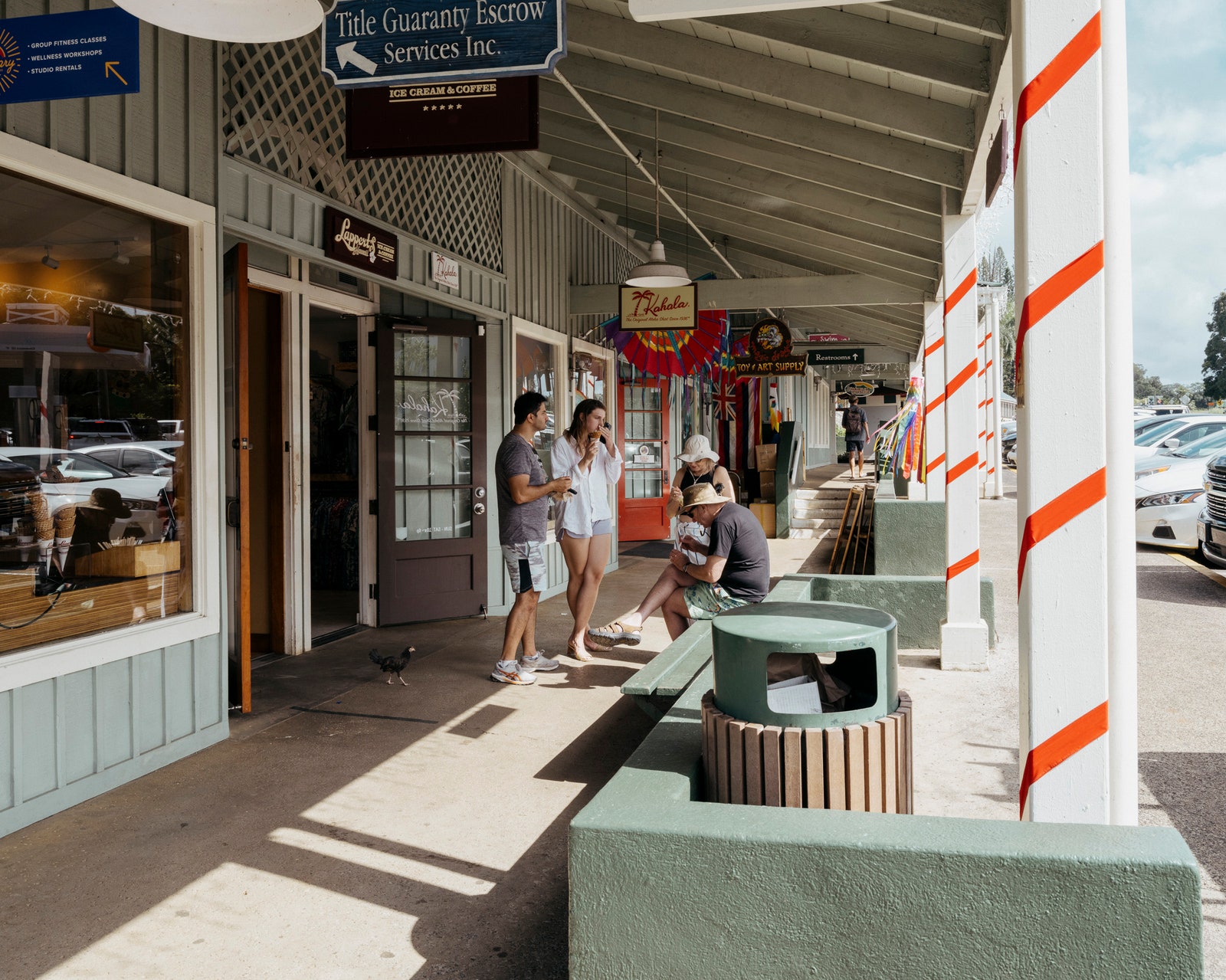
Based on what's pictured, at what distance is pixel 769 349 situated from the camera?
13461 millimetres

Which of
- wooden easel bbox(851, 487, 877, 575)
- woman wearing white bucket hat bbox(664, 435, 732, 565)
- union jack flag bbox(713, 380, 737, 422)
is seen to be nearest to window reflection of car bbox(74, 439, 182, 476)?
woman wearing white bucket hat bbox(664, 435, 732, 565)

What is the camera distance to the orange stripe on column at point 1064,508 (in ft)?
7.05

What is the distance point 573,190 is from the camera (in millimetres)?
9812

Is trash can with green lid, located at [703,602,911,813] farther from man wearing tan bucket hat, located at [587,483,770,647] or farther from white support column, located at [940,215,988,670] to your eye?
white support column, located at [940,215,988,670]

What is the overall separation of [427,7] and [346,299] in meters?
3.54

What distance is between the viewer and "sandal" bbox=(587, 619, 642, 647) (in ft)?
20.6

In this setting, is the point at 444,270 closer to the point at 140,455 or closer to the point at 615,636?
the point at 615,636

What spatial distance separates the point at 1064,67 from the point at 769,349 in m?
11.4

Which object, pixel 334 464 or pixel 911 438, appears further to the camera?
pixel 911 438

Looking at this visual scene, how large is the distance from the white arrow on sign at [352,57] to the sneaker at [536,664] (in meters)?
3.48

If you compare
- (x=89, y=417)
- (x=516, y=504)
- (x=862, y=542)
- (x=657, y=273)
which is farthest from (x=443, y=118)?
(x=862, y=542)

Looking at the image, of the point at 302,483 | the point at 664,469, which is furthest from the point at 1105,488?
the point at 664,469

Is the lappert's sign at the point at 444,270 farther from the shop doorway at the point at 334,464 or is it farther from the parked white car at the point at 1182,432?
the parked white car at the point at 1182,432

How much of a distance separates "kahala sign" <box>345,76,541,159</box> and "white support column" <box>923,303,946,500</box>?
230 inches
